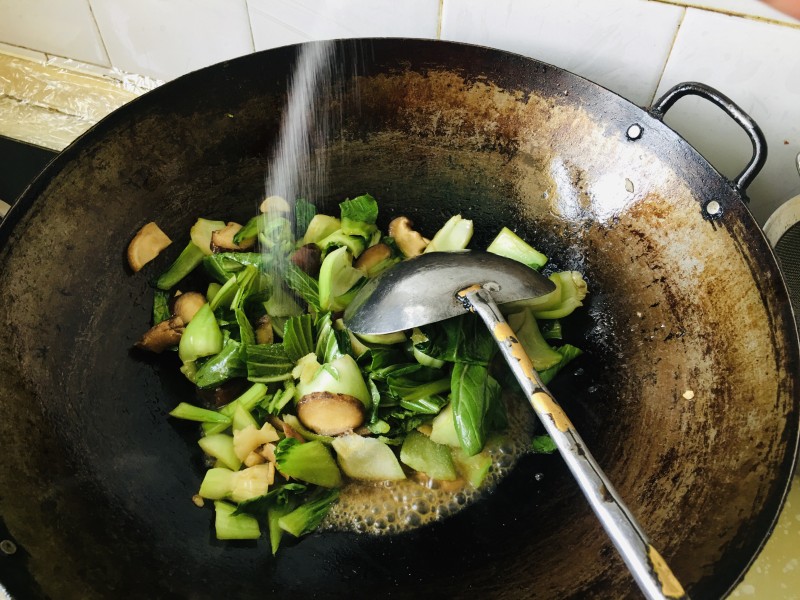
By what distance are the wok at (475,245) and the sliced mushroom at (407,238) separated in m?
0.05

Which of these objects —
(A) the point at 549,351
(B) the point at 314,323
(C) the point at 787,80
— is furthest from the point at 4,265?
(C) the point at 787,80

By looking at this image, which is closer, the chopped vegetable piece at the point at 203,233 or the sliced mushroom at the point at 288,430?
the sliced mushroom at the point at 288,430

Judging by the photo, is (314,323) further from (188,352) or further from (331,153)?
(331,153)

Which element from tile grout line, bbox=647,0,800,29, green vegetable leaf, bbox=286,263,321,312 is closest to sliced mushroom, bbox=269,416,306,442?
green vegetable leaf, bbox=286,263,321,312

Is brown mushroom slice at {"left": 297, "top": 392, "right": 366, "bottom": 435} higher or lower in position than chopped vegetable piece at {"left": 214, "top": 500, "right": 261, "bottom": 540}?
higher

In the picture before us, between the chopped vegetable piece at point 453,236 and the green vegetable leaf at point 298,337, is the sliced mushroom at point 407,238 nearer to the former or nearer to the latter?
the chopped vegetable piece at point 453,236

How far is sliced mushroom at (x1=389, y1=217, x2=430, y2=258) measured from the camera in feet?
3.52

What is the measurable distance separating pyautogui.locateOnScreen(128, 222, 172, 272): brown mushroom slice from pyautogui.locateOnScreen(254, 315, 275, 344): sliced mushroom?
208 millimetres

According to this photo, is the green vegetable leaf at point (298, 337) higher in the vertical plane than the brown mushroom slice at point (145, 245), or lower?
lower

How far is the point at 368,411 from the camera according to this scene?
911 millimetres

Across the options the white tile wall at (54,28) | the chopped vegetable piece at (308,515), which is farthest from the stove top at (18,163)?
the chopped vegetable piece at (308,515)

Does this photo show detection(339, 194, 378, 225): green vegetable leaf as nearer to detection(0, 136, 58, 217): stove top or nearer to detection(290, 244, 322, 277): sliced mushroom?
detection(290, 244, 322, 277): sliced mushroom

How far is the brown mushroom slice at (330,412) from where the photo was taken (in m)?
0.86

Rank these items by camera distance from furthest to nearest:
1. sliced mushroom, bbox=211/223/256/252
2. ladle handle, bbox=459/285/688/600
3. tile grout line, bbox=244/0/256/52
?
tile grout line, bbox=244/0/256/52, sliced mushroom, bbox=211/223/256/252, ladle handle, bbox=459/285/688/600
